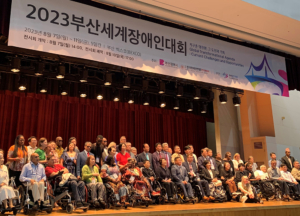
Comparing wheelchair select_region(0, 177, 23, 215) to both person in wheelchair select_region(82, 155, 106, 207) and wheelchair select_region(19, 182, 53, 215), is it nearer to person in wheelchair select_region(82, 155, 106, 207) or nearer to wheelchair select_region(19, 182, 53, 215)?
wheelchair select_region(19, 182, 53, 215)

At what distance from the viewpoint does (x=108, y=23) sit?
512 cm

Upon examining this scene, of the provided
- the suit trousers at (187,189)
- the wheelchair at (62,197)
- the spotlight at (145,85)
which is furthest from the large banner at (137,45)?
the suit trousers at (187,189)

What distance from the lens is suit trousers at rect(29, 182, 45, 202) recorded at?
4306 mm

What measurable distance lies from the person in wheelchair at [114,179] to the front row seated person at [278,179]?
13.3 feet

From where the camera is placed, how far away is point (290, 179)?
24.8 ft

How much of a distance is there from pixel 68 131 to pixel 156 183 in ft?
13.2

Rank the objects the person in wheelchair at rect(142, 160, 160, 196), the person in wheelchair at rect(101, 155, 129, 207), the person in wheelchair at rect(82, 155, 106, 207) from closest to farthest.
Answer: the person in wheelchair at rect(82, 155, 106, 207), the person in wheelchair at rect(101, 155, 129, 207), the person in wheelchair at rect(142, 160, 160, 196)

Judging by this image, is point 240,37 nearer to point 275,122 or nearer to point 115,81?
point 115,81

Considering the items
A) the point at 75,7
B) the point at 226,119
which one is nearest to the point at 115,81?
the point at 75,7

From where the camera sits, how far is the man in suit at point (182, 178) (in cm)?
603

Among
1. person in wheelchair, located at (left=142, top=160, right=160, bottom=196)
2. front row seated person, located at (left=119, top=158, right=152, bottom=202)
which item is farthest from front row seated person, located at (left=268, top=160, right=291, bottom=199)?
front row seated person, located at (left=119, top=158, right=152, bottom=202)

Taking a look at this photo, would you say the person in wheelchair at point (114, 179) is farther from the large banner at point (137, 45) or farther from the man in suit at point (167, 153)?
the large banner at point (137, 45)

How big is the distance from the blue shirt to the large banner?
1.75 meters

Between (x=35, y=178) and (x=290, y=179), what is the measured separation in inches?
240
